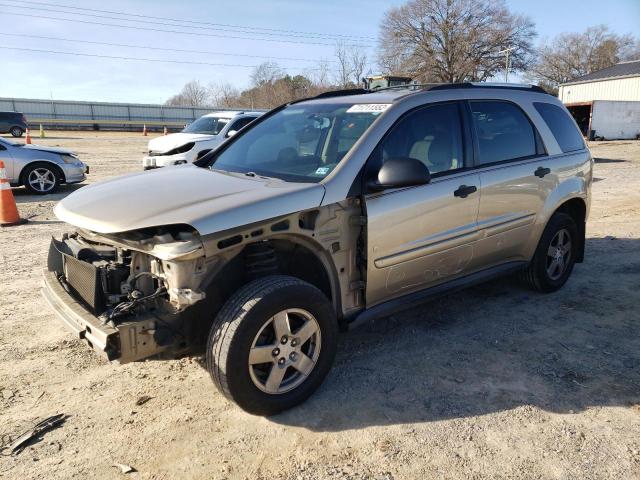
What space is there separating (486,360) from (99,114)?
51869 millimetres

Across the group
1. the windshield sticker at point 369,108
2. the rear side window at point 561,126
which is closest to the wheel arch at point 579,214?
the rear side window at point 561,126

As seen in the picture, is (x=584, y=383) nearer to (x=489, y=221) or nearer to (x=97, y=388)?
(x=489, y=221)

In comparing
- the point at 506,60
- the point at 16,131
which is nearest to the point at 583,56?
the point at 506,60

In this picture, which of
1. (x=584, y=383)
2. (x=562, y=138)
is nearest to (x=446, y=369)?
(x=584, y=383)

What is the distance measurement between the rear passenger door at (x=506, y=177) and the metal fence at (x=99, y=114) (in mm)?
44805

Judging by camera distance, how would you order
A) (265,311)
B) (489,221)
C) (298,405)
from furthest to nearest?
(489,221), (298,405), (265,311)

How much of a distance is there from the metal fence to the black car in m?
8.88

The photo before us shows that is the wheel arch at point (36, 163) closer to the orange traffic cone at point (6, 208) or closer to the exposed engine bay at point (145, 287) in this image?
the orange traffic cone at point (6, 208)

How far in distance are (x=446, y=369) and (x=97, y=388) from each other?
7.67ft

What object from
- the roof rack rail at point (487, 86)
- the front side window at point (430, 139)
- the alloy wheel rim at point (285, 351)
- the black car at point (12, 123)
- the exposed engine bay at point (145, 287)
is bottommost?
the alloy wheel rim at point (285, 351)

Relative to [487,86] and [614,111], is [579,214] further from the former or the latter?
[614,111]

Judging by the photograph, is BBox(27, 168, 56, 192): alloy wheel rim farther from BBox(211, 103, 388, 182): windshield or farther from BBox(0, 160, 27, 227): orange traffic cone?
BBox(211, 103, 388, 182): windshield

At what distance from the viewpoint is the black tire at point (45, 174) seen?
34.8ft

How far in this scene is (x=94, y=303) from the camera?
291cm
